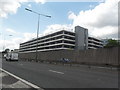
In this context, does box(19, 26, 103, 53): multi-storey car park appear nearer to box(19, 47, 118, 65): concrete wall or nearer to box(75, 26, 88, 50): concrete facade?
box(75, 26, 88, 50): concrete facade

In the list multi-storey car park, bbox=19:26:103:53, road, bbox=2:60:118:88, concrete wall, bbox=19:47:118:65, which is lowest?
road, bbox=2:60:118:88

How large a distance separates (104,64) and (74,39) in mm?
99674

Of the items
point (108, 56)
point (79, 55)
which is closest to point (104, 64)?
point (108, 56)

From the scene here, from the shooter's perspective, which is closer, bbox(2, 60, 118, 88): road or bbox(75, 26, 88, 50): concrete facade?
bbox(2, 60, 118, 88): road

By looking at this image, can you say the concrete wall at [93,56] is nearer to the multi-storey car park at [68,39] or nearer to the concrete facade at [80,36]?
the multi-storey car park at [68,39]

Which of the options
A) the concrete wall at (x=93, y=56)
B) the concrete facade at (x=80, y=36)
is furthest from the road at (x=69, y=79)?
the concrete facade at (x=80, y=36)

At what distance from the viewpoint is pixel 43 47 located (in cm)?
14712

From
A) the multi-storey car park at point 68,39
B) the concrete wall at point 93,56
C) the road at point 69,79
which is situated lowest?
the road at point 69,79

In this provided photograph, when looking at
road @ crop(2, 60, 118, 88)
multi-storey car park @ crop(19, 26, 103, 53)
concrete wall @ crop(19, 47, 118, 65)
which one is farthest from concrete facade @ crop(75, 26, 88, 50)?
road @ crop(2, 60, 118, 88)

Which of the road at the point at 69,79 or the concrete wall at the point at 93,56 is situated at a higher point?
the concrete wall at the point at 93,56

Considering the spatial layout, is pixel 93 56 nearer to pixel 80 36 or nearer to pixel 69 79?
pixel 69 79

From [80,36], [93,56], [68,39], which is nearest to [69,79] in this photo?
[93,56]

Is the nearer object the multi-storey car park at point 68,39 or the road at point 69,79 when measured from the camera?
the road at point 69,79

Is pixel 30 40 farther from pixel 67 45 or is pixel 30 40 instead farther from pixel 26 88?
pixel 26 88
